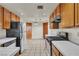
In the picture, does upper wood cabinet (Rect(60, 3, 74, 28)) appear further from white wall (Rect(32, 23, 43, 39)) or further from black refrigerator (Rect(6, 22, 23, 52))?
white wall (Rect(32, 23, 43, 39))

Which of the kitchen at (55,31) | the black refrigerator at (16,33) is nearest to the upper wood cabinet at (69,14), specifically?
the kitchen at (55,31)

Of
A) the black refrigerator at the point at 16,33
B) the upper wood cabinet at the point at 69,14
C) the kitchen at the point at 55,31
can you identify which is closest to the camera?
the kitchen at the point at 55,31

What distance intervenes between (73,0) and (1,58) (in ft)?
3.00

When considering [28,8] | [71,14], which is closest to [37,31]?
[28,8]

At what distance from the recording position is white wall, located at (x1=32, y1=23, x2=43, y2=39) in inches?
632

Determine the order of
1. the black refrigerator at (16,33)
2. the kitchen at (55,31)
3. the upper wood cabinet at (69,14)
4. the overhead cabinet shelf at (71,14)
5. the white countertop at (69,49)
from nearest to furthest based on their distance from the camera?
the white countertop at (69,49)
the kitchen at (55,31)
the overhead cabinet shelf at (71,14)
the upper wood cabinet at (69,14)
the black refrigerator at (16,33)

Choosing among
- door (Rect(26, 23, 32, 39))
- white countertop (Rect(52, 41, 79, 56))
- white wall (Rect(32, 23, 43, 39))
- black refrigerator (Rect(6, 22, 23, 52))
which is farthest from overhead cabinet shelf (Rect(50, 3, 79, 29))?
door (Rect(26, 23, 32, 39))

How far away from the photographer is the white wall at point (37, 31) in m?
16.1

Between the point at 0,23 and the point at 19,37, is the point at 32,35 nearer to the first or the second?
the point at 19,37

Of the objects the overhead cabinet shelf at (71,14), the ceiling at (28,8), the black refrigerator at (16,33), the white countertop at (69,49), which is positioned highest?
the ceiling at (28,8)

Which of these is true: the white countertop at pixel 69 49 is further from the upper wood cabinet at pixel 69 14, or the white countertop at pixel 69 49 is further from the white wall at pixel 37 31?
the white wall at pixel 37 31

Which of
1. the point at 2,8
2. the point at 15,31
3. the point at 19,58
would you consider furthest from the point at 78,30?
the point at 15,31

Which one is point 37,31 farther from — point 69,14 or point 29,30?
point 69,14

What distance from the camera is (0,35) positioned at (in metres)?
5.75
